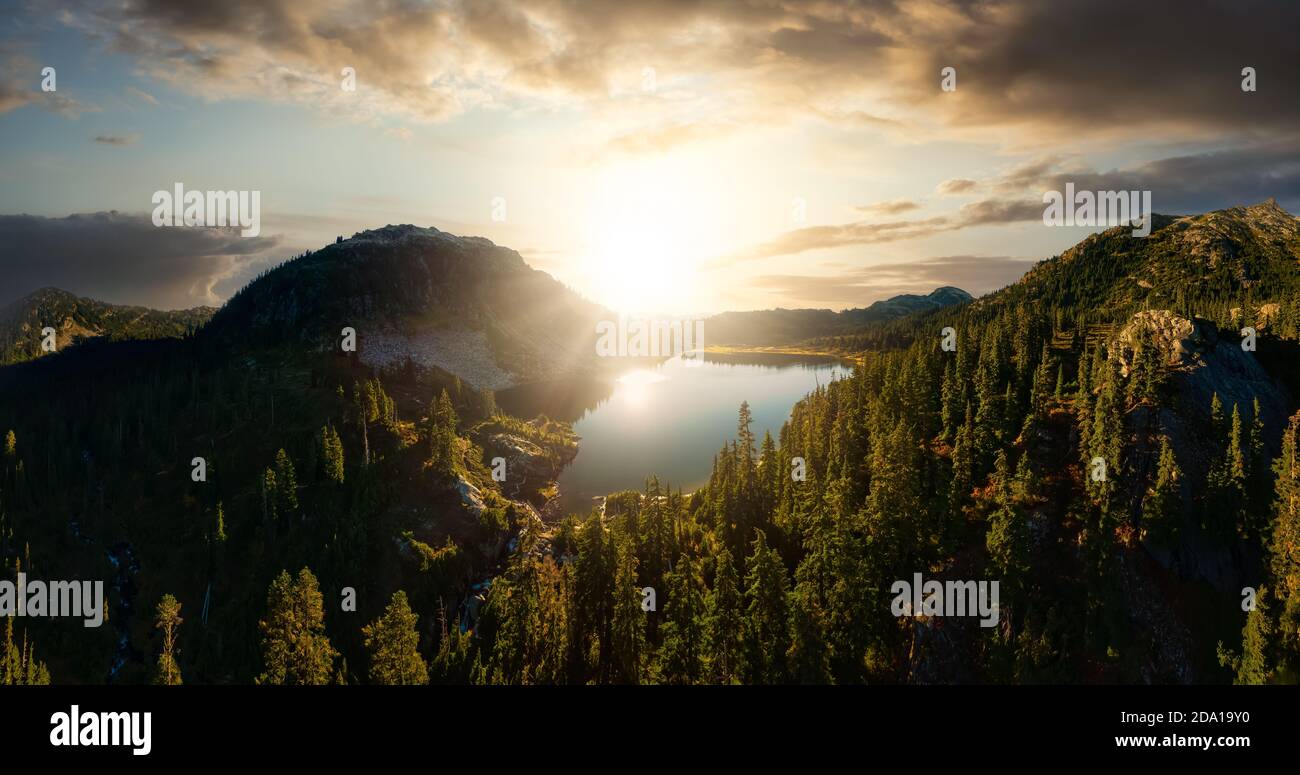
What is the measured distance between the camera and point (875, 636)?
4859 centimetres

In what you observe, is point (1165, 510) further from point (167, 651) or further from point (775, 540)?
point (167, 651)

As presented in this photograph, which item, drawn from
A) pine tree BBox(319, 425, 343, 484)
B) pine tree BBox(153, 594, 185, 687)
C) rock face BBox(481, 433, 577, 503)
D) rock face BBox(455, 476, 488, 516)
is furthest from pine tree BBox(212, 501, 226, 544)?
rock face BBox(481, 433, 577, 503)

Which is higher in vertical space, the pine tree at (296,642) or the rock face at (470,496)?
the rock face at (470,496)

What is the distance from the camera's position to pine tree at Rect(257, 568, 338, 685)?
52531 millimetres

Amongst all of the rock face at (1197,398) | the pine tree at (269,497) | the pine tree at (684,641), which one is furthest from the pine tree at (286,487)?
the rock face at (1197,398)

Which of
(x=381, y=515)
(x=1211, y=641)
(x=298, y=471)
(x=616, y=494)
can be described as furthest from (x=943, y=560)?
(x=298, y=471)

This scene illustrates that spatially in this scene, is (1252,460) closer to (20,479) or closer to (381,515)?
(381,515)

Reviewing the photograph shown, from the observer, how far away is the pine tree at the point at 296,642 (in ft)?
172

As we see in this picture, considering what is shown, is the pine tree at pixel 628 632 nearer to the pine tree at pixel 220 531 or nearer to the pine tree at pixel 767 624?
the pine tree at pixel 767 624

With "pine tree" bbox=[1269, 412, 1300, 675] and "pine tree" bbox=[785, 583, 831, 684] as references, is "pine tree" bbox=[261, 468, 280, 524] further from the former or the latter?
"pine tree" bbox=[1269, 412, 1300, 675]

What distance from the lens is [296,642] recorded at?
55188mm

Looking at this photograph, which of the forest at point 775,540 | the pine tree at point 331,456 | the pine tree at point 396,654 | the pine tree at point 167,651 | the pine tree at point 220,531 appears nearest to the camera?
the forest at point 775,540

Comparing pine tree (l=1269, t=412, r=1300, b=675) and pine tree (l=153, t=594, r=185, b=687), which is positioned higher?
pine tree (l=1269, t=412, r=1300, b=675)
